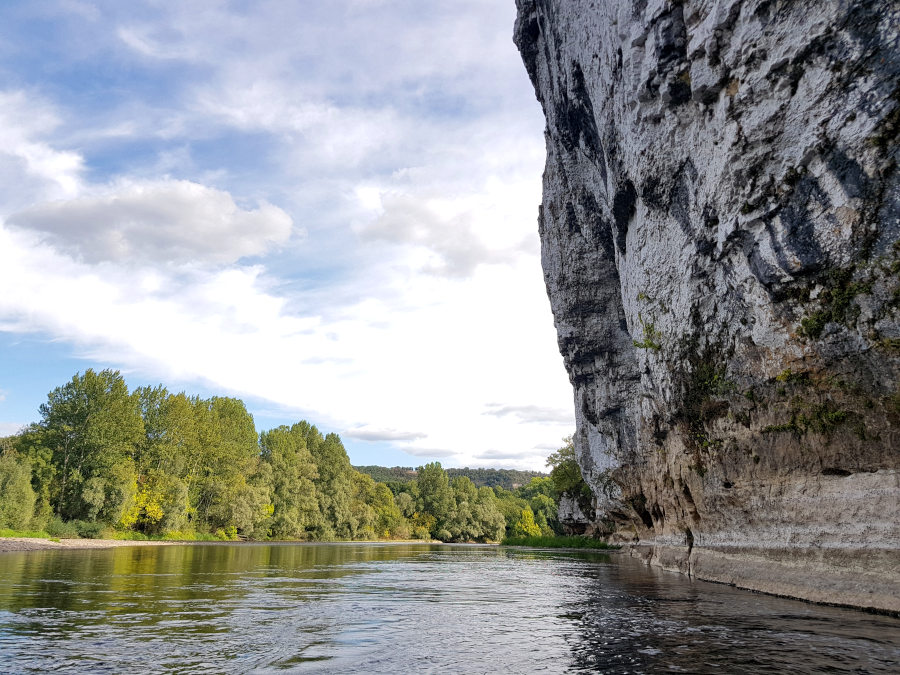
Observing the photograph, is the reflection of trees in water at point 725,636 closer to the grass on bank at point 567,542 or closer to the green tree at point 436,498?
the grass on bank at point 567,542

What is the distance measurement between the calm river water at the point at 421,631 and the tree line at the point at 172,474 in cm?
4072

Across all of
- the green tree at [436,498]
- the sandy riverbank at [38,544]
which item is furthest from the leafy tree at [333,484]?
the sandy riverbank at [38,544]

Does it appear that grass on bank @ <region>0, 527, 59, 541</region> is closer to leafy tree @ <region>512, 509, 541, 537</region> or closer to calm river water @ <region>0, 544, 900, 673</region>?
calm river water @ <region>0, 544, 900, 673</region>

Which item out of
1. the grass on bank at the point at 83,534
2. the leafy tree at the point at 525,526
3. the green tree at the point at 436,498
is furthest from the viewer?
the leafy tree at the point at 525,526

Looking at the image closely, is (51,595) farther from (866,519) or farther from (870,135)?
(870,135)

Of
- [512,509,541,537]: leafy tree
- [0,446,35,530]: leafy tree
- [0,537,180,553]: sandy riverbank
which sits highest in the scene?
[0,446,35,530]: leafy tree

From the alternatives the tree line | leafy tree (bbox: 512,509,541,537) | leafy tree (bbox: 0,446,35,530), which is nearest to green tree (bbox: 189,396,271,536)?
the tree line

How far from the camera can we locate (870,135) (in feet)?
34.7

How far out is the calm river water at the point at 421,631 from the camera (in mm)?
7531

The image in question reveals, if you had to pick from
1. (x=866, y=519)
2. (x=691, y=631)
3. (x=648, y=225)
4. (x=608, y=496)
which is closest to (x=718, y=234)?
(x=648, y=225)

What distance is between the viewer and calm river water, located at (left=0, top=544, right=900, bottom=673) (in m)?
7.53

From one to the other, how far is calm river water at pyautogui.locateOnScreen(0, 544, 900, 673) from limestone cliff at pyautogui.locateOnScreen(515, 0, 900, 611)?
6.39 ft

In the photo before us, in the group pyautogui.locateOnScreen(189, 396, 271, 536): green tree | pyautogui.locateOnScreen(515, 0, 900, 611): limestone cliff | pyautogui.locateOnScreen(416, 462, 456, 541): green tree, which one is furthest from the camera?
pyautogui.locateOnScreen(416, 462, 456, 541): green tree

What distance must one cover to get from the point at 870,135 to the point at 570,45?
15856mm
